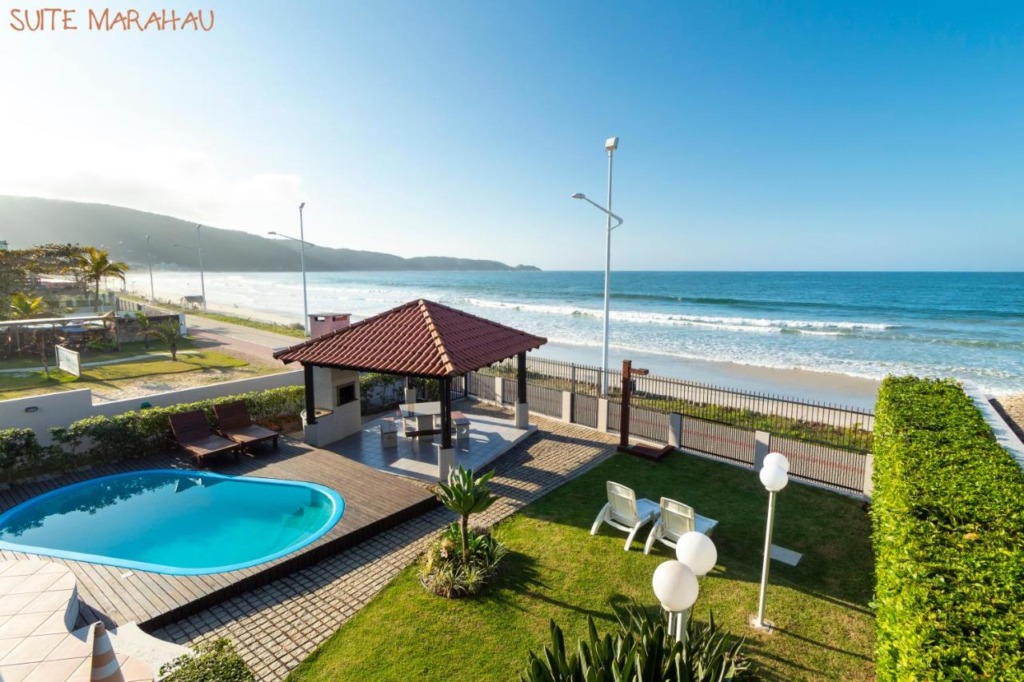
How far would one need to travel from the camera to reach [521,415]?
12789mm

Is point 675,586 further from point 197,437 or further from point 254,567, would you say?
point 197,437

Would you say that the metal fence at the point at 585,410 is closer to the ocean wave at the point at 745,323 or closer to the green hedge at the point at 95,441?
the green hedge at the point at 95,441

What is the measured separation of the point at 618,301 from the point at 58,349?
56.7 meters

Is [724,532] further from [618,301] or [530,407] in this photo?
[618,301]

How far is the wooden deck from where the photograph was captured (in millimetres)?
5992

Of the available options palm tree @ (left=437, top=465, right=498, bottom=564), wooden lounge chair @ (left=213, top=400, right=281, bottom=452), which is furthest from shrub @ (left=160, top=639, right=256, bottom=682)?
wooden lounge chair @ (left=213, top=400, right=281, bottom=452)

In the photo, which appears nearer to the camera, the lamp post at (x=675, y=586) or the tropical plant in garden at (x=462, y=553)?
the lamp post at (x=675, y=586)

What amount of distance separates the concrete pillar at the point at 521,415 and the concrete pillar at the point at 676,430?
3.55 meters

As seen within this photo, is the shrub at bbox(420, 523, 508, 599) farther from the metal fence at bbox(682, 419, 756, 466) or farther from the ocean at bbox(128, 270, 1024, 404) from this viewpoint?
the ocean at bbox(128, 270, 1024, 404)

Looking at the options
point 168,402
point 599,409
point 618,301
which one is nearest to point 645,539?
point 599,409

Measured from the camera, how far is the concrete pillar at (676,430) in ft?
37.9

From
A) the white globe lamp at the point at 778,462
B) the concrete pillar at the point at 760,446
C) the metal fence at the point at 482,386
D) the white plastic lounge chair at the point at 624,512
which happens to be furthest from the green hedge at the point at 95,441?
the concrete pillar at the point at 760,446

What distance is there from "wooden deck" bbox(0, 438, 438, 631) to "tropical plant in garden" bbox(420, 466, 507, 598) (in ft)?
5.55

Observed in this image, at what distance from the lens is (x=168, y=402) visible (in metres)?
12.1
